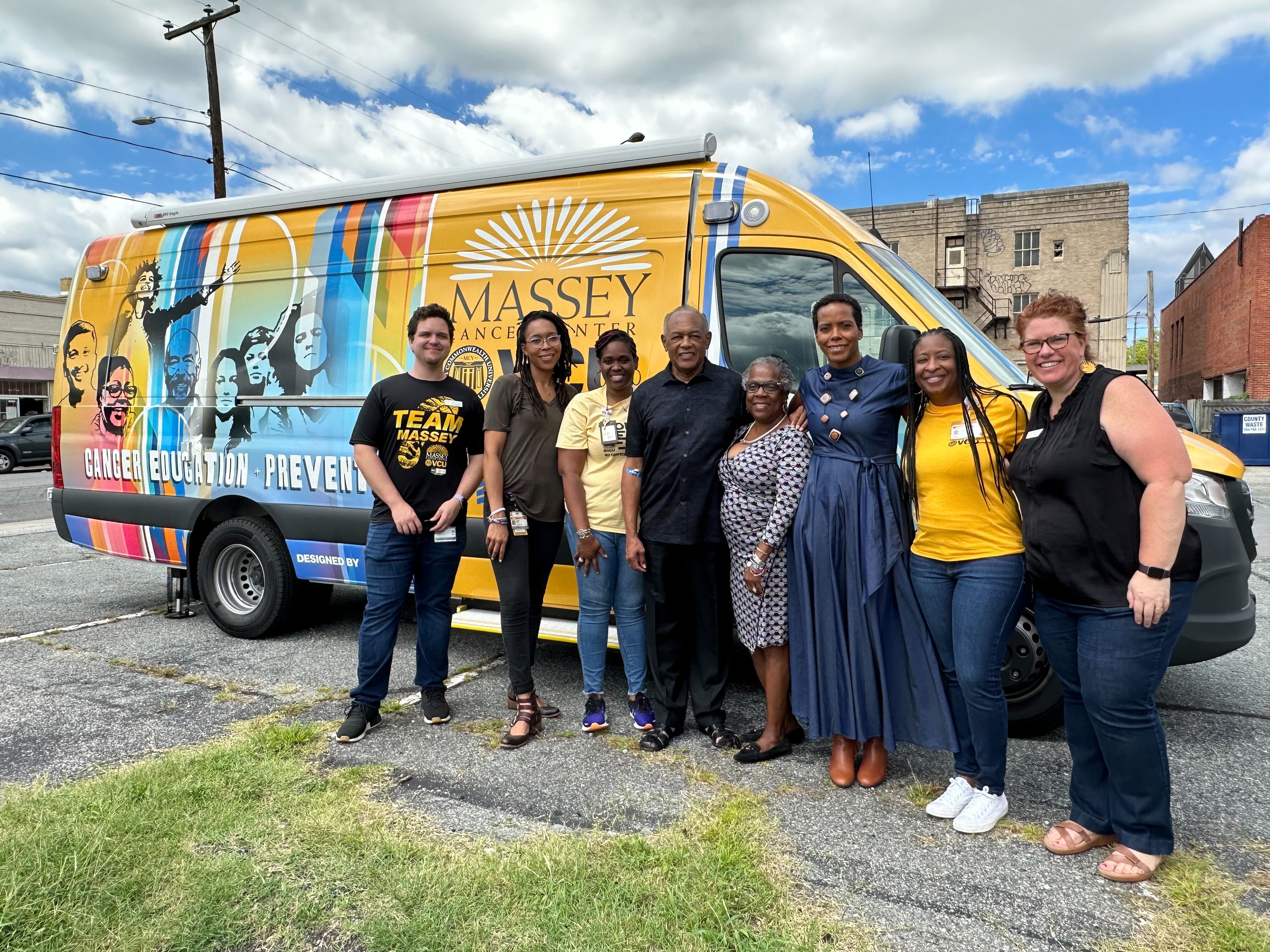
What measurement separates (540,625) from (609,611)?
2.33ft

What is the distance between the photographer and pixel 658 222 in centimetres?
447

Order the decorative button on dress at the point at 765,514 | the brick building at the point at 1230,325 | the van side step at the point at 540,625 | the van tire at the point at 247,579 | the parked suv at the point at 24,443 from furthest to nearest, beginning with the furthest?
1. the brick building at the point at 1230,325
2. the parked suv at the point at 24,443
3. the van tire at the point at 247,579
4. the van side step at the point at 540,625
5. the decorative button on dress at the point at 765,514

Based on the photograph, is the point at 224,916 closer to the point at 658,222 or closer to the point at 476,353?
the point at 476,353

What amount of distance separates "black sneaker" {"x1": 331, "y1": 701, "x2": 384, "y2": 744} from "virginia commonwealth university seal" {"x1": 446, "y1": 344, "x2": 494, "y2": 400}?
1747mm

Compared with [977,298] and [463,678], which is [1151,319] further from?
[463,678]

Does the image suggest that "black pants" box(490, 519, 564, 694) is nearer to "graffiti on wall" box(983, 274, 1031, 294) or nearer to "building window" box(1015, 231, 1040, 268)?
"graffiti on wall" box(983, 274, 1031, 294)

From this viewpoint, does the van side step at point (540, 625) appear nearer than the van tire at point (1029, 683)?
No

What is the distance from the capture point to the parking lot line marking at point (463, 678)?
461 centimetres

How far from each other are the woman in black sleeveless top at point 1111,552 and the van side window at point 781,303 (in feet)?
4.35

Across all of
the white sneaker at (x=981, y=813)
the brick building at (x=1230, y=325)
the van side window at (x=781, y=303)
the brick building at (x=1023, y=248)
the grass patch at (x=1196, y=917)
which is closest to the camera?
the grass patch at (x=1196, y=917)

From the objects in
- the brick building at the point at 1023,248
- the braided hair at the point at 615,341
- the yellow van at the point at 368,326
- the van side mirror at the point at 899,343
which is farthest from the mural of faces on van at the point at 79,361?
the brick building at the point at 1023,248

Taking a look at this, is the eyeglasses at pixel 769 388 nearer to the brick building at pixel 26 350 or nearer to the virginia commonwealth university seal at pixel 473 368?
the virginia commonwealth university seal at pixel 473 368

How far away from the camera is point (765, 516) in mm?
3578

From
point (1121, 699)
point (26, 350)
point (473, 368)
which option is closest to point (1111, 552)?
point (1121, 699)
